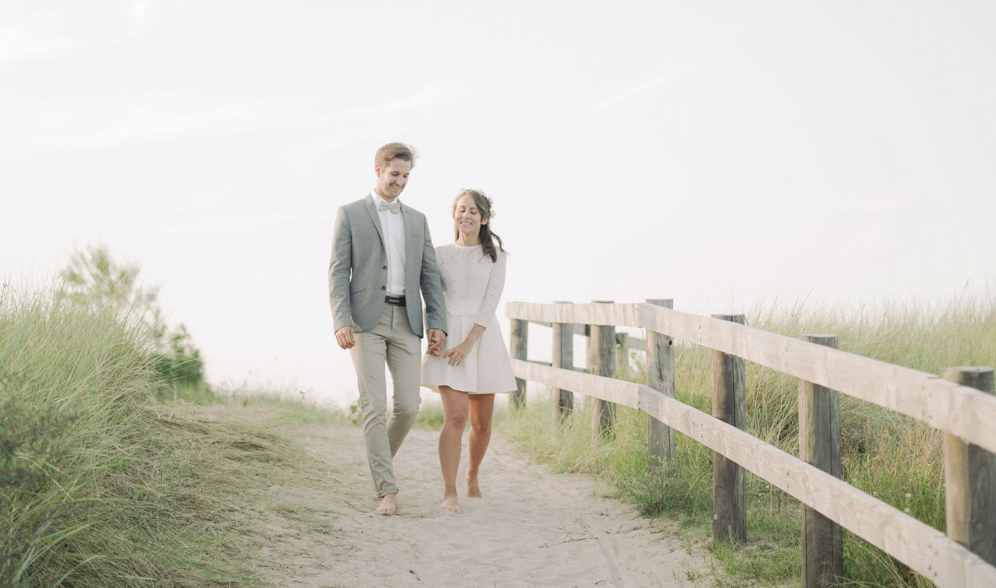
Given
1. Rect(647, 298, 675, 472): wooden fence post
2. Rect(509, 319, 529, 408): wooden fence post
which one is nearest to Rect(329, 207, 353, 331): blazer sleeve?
Rect(647, 298, 675, 472): wooden fence post

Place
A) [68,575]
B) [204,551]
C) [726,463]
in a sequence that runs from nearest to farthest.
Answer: [68,575] → [204,551] → [726,463]

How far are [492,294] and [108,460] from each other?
8.51 feet

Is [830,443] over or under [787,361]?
under

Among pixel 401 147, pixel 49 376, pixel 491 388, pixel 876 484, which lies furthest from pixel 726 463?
pixel 49 376

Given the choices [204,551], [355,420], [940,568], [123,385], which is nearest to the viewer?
[940,568]

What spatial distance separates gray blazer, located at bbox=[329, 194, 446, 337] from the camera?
5477mm

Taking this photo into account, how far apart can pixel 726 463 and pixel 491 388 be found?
1730 millimetres

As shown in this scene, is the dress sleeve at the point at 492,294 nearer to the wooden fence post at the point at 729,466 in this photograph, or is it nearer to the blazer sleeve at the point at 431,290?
the blazer sleeve at the point at 431,290

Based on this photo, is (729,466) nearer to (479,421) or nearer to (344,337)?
(479,421)

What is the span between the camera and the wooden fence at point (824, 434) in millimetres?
2873

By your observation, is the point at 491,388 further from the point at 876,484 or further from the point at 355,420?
the point at 355,420

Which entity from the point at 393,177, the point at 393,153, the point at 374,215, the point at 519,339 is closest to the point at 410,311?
the point at 374,215

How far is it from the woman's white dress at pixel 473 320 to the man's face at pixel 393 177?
0.57 meters

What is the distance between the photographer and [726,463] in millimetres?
4770
